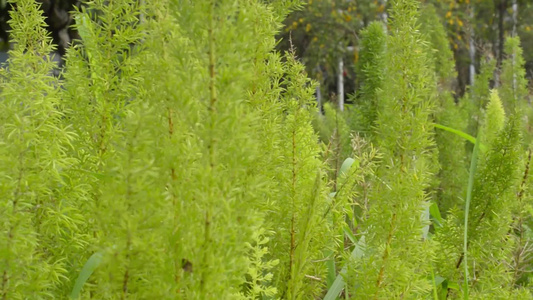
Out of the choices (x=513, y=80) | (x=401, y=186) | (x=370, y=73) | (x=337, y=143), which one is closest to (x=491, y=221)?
(x=401, y=186)

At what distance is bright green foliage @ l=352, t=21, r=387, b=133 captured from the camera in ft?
5.03

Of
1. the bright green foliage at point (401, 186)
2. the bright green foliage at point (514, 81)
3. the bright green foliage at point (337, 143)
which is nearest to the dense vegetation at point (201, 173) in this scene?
the bright green foliage at point (401, 186)

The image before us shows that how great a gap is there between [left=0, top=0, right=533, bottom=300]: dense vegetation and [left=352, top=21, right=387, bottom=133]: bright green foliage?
17.5 inches

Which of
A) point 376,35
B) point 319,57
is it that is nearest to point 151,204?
point 376,35

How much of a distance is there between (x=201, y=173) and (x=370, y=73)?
1156mm

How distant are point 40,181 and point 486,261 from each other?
72 cm

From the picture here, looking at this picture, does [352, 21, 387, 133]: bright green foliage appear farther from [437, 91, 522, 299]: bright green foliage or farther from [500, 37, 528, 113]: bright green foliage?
[500, 37, 528, 113]: bright green foliage

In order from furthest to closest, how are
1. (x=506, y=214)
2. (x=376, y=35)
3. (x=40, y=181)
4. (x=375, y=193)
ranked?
1. (x=376, y=35)
2. (x=506, y=214)
3. (x=375, y=193)
4. (x=40, y=181)

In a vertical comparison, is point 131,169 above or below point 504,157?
above

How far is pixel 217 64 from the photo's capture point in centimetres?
51

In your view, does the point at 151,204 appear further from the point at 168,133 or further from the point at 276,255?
the point at 276,255

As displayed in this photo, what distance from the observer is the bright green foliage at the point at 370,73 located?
5.03 feet

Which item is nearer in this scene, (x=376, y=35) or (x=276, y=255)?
(x=276, y=255)

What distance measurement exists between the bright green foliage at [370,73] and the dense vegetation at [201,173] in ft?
1.46
